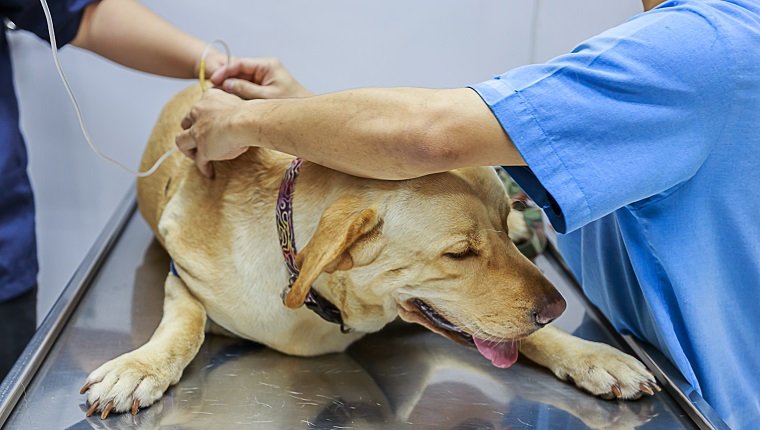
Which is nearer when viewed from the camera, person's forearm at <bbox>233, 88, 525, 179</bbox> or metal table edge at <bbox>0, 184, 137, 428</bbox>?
person's forearm at <bbox>233, 88, 525, 179</bbox>

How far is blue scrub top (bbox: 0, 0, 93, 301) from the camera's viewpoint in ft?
4.83

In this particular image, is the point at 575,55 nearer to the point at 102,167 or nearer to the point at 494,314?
the point at 494,314

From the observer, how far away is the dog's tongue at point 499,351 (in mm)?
1134

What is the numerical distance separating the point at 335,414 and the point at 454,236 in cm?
29

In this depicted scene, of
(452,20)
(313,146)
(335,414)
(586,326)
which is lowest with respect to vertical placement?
(586,326)

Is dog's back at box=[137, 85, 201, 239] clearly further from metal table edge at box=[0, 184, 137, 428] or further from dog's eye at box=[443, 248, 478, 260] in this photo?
dog's eye at box=[443, 248, 478, 260]

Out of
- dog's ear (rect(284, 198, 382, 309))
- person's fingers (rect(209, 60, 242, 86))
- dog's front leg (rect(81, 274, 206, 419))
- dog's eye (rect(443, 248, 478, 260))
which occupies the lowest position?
dog's front leg (rect(81, 274, 206, 419))

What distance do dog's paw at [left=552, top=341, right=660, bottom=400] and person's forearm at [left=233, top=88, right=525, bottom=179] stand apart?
1.23 ft

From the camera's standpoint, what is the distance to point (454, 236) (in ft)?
3.41

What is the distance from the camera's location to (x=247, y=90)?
4.58 feet

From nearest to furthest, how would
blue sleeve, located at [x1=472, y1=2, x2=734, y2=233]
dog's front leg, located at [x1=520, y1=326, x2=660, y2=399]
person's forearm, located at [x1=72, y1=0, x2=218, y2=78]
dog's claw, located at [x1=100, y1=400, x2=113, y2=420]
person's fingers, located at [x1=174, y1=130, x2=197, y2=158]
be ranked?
1. blue sleeve, located at [x1=472, y1=2, x2=734, y2=233]
2. dog's claw, located at [x1=100, y1=400, x2=113, y2=420]
3. dog's front leg, located at [x1=520, y1=326, x2=660, y2=399]
4. person's fingers, located at [x1=174, y1=130, x2=197, y2=158]
5. person's forearm, located at [x1=72, y1=0, x2=218, y2=78]

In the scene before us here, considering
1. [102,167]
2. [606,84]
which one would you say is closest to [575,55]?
[606,84]

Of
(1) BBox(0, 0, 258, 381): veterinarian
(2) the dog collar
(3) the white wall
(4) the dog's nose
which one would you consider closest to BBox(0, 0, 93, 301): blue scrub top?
(1) BBox(0, 0, 258, 381): veterinarian

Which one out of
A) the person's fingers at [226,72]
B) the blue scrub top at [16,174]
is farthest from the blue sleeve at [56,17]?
the person's fingers at [226,72]
